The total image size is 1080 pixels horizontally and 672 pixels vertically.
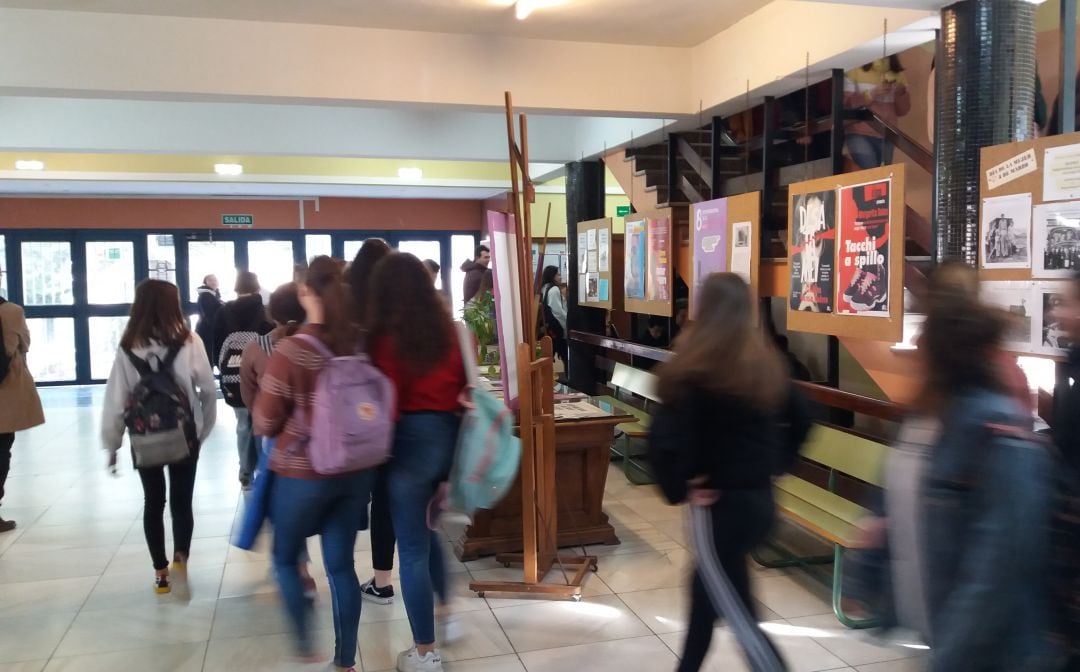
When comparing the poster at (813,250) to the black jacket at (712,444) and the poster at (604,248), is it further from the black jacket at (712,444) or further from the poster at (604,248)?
→ the poster at (604,248)

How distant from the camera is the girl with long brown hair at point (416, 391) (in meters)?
2.71

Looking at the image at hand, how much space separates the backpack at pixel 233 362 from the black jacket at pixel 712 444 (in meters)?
3.18

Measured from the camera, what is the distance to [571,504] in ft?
14.6

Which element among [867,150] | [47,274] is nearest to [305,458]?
[867,150]

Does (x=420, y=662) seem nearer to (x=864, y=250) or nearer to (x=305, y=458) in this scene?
(x=305, y=458)

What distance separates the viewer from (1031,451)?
1542mm

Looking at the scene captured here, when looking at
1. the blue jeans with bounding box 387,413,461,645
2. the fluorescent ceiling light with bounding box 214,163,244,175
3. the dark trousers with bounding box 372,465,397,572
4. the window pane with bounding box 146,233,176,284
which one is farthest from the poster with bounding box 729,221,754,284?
the window pane with bounding box 146,233,176,284

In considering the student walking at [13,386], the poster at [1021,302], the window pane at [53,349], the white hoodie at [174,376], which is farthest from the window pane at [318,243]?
the poster at [1021,302]

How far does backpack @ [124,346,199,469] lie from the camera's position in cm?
343

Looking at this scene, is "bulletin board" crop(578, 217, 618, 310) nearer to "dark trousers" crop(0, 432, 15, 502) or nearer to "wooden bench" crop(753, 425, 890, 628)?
"wooden bench" crop(753, 425, 890, 628)

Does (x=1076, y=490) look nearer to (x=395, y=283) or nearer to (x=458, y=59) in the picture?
(x=395, y=283)

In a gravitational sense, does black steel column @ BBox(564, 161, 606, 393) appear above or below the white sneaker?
above

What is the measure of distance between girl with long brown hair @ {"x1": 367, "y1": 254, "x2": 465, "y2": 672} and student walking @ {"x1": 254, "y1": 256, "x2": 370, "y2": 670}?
13cm

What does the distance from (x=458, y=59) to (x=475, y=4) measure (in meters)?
0.66
